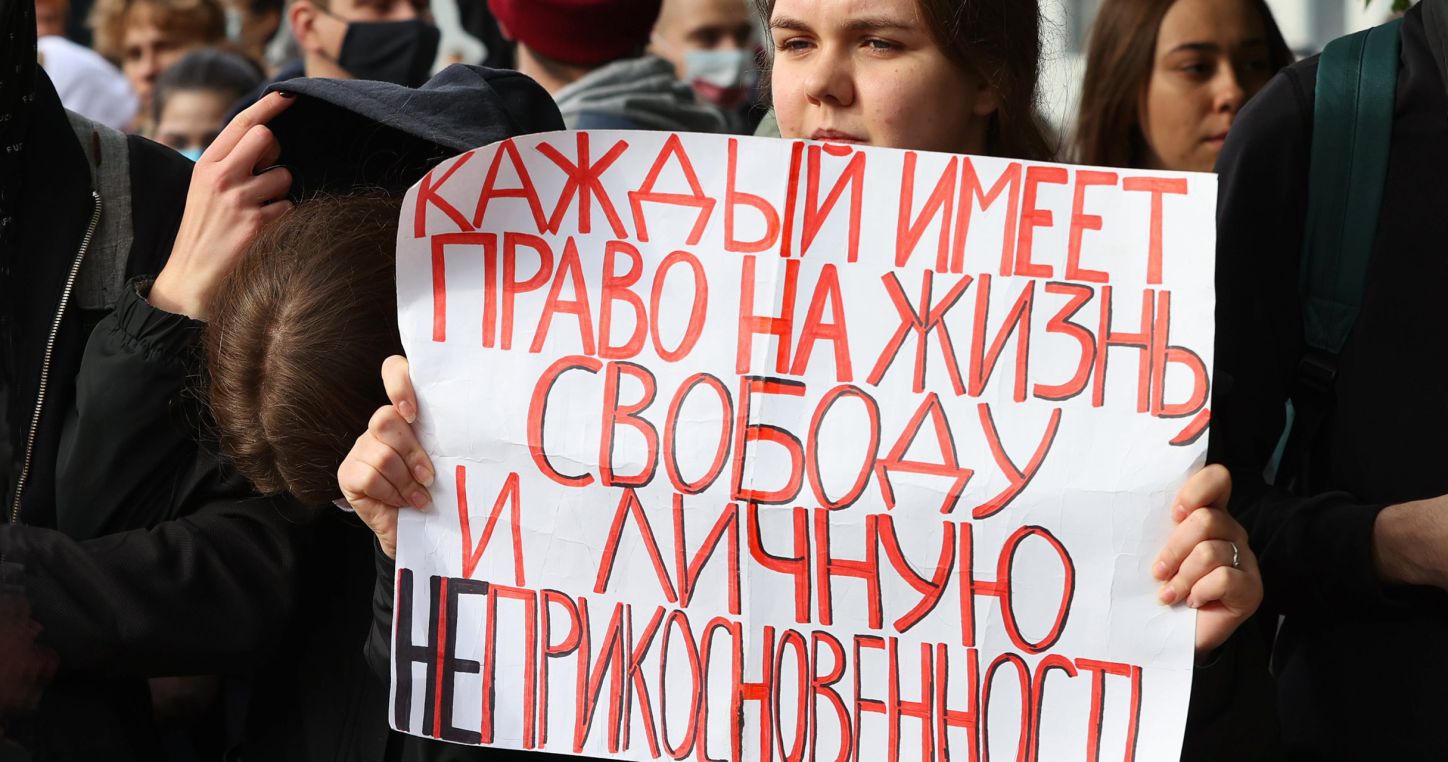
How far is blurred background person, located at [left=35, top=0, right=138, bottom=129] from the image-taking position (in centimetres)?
534

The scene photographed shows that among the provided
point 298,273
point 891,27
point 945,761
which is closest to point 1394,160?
point 891,27

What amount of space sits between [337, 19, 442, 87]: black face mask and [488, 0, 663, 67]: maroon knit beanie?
81 centimetres

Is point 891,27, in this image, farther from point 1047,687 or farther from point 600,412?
point 1047,687

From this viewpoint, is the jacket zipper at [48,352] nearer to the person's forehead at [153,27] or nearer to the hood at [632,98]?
the hood at [632,98]

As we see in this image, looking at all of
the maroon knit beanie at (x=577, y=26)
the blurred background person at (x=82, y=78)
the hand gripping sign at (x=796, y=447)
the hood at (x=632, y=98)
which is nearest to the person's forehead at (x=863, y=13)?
the hand gripping sign at (x=796, y=447)

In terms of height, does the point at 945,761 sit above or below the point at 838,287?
below

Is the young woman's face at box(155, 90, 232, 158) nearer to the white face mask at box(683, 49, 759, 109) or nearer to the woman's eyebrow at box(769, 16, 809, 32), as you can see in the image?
the white face mask at box(683, 49, 759, 109)

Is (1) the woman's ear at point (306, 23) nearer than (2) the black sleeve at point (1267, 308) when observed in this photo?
No

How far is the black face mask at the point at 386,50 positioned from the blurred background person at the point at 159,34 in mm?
1317

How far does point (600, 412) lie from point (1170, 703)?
2.19 ft

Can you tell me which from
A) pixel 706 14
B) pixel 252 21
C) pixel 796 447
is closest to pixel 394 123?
pixel 796 447

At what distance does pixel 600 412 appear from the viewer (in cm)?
165

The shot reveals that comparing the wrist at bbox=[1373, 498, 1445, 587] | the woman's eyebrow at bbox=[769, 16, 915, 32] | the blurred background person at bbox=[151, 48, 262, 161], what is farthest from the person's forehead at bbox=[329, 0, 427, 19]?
the wrist at bbox=[1373, 498, 1445, 587]

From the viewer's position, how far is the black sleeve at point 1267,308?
5.98 feet
